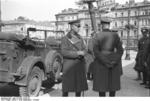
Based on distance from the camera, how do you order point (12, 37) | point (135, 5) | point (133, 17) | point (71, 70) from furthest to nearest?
point (135, 5)
point (133, 17)
point (12, 37)
point (71, 70)

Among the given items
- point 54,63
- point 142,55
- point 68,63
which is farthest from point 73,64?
point 142,55

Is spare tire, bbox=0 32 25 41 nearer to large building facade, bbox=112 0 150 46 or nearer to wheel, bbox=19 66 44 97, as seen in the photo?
wheel, bbox=19 66 44 97

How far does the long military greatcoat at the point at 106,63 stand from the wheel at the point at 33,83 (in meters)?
1.72

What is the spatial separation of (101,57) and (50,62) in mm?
2789

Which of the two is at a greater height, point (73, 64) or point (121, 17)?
point (121, 17)

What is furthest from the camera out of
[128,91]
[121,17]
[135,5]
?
[121,17]

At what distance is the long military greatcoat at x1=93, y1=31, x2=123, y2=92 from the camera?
195 inches

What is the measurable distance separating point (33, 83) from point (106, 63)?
2.16 meters

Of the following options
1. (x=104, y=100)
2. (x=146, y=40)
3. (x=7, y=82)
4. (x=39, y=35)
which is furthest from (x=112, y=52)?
(x=39, y=35)

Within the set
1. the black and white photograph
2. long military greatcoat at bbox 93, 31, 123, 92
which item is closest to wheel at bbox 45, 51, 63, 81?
the black and white photograph

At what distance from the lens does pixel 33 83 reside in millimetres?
6434

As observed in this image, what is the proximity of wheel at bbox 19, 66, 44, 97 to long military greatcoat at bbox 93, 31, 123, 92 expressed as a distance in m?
1.72

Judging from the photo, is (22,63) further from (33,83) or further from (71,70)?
(71,70)

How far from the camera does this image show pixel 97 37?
5.04 meters
